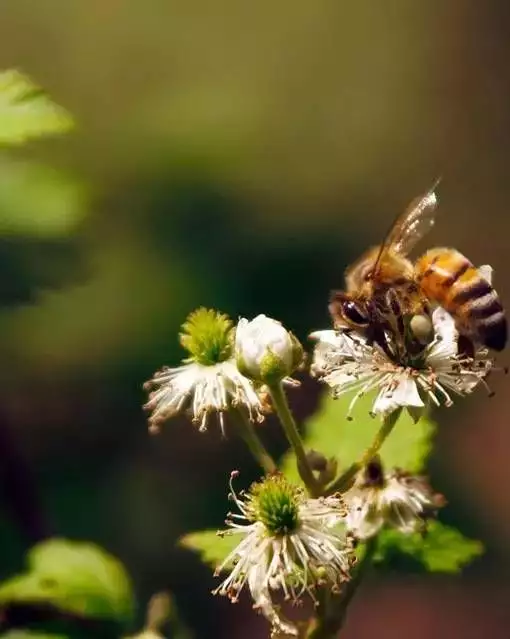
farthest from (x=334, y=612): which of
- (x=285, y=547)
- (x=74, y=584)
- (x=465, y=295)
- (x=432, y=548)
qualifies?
(x=74, y=584)

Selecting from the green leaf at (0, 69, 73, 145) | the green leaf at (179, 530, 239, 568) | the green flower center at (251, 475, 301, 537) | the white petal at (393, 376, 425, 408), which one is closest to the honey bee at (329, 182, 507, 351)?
the white petal at (393, 376, 425, 408)

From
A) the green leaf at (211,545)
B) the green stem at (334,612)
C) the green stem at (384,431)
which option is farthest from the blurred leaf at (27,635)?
the green stem at (384,431)

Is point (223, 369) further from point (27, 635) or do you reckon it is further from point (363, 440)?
point (27, 635)

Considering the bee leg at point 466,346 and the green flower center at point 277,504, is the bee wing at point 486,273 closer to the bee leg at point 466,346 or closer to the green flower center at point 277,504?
the bee leg at point 466,346

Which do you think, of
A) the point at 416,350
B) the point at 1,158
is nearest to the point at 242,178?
the point at 1,158

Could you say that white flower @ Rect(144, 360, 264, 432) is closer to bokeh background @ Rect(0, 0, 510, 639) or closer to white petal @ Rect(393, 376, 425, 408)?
white petal @ Rect(393, 376, 425, 408)
